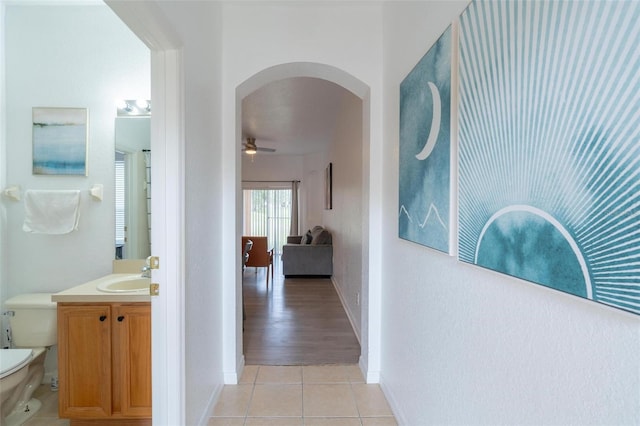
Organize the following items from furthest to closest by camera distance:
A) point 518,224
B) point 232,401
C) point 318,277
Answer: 1. point 318,277
2. point 232,401
3. point 518,224

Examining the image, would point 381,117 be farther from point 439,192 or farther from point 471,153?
point 471,153

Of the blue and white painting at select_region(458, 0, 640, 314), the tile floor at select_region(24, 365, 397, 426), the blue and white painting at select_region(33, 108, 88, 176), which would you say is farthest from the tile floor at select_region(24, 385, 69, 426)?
the blue and white painting at select_region(458, 0, 640, 314)

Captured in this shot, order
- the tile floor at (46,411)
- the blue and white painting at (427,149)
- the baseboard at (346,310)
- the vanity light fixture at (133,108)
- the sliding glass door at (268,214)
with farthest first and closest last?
1. the sliding glass door at (268,214)
2. the baseboard at (346,310)
3. the vanity light fixture at (133,108)
4. the tile floor at (46,411)
5. the blue and white painting at (427,149)

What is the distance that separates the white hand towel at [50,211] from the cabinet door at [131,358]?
38.7 inches

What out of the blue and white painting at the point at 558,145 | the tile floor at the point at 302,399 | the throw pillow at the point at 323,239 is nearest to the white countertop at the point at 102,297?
the tile floor at the point at 302,399

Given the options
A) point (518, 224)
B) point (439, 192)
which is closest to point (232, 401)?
point (439, 192)

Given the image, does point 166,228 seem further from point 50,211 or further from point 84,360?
point 50,211

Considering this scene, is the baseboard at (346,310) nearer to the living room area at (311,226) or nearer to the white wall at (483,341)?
the living room area at (311,226)

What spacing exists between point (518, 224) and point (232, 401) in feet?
6.87

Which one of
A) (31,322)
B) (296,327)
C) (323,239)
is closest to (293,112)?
(323,239)

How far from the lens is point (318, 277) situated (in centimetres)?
579

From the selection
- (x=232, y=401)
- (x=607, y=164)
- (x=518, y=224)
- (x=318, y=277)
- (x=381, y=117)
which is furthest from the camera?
(x=318, y=277)

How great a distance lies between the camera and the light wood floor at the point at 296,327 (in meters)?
2.68

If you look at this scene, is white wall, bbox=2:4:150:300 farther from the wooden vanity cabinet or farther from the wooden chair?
the wooden chair
